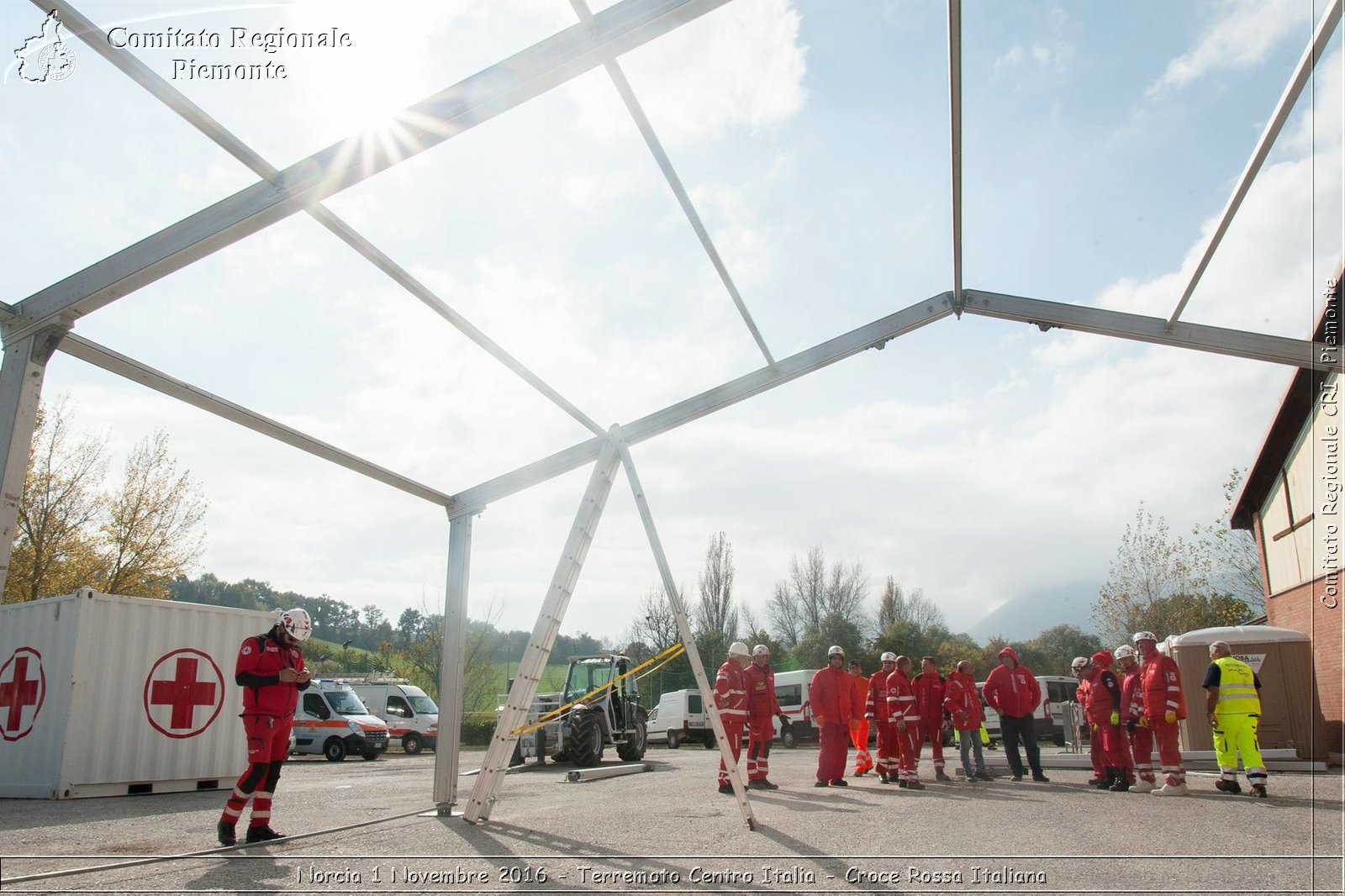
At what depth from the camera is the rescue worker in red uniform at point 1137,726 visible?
35.3ft

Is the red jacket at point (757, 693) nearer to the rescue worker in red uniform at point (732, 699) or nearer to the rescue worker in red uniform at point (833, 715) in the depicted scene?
the rescue worker in red uniform at point (732, 699)

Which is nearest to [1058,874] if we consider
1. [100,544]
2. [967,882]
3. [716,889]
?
[967,882]

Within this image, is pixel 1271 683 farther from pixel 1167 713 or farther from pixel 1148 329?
pixel 1148 329

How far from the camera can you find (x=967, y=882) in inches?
207

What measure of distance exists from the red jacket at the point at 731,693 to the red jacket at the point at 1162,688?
4811 millimetres

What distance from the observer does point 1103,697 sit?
11.4 m

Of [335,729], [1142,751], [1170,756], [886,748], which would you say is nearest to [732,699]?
[886,748]

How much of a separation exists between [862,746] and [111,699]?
1183 cm

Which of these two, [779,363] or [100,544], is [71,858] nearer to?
[779,363]

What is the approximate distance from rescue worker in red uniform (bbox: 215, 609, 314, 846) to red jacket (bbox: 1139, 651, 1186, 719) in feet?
30.5

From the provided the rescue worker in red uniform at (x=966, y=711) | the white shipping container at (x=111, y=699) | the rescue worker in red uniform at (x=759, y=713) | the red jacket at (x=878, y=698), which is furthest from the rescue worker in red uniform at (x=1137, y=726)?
the white shipping container at (x=111, y=699)

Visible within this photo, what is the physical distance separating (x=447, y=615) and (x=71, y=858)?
3768 mm

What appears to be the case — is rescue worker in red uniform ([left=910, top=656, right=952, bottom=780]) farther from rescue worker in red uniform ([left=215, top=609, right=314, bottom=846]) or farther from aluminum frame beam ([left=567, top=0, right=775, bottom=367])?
rescue worker in red uniform ([left=215, top=609, right=314, bottom=846])

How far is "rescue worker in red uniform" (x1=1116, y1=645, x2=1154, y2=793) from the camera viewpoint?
10.8m
